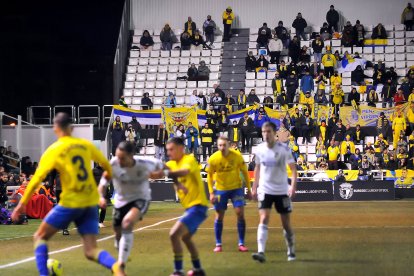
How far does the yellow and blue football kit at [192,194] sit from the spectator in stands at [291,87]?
102ft

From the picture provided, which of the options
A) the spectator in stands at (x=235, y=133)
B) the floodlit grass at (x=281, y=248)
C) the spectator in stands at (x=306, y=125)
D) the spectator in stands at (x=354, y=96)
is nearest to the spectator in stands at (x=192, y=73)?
the spectator in stands at (x=235, y=133)

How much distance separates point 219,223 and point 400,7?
1490 inches

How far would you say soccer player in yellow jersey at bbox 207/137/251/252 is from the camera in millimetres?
17359

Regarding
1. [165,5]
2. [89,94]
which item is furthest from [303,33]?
[89,94]

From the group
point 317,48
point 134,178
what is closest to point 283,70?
point 317,48

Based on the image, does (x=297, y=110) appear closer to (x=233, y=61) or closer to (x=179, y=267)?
(x=233, y=61)

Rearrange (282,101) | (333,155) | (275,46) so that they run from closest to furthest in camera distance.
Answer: (333,155) → (282,101) → (275,46)

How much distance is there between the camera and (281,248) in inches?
689

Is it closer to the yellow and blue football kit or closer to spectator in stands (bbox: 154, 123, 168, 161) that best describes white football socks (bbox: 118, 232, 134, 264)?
the yellow and blue football kit

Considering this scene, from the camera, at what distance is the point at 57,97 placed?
4531 cm

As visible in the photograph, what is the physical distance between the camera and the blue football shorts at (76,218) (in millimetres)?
11820

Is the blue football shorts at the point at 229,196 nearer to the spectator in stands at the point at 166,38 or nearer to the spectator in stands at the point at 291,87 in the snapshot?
the spectator in stands at the point at 291,87

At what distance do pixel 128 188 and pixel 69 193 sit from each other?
1686 mm

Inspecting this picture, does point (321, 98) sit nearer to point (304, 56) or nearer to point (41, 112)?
point (304, 56)
